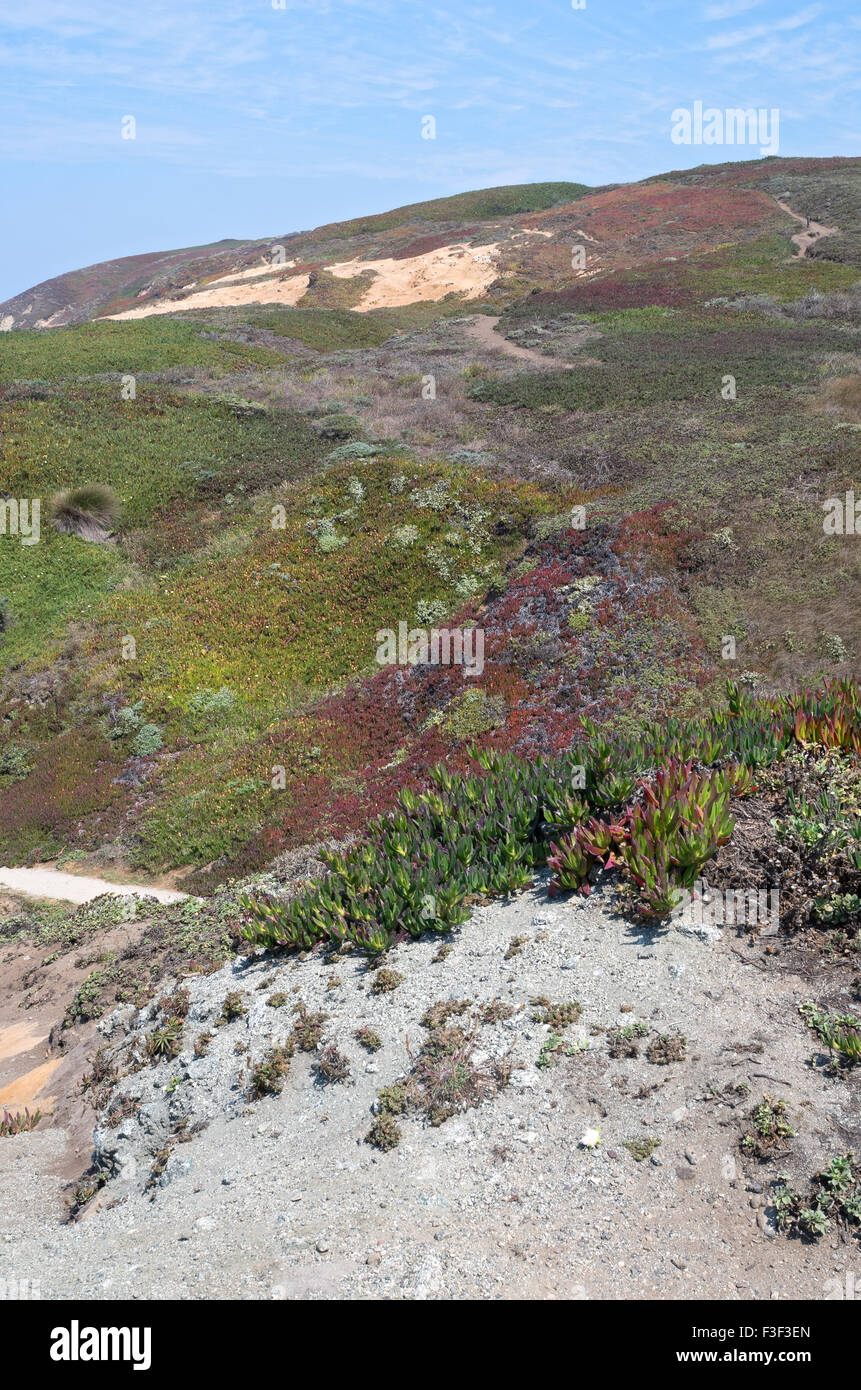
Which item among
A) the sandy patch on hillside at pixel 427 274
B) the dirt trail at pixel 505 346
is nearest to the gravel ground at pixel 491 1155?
the dirt trail at pixel 505 346

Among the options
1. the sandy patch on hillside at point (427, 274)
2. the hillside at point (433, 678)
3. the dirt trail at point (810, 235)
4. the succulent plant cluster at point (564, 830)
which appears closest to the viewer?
the hillside at point (433, 678)

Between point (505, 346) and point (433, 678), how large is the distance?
34.8 meters

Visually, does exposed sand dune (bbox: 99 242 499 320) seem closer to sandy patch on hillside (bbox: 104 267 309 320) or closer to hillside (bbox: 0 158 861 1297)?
sandy patch on hillside (bbox: 104 267 309 320)

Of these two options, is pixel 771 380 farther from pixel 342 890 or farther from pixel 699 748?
pixel 342 890

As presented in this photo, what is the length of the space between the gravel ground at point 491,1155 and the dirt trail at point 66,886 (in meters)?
5.98

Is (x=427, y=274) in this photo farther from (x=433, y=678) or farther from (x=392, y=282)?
(x=433, y=678)

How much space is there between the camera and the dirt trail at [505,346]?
4091cm

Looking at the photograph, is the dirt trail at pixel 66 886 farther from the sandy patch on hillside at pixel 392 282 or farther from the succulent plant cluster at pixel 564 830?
the sandy patch on hillside at pixel 392 282

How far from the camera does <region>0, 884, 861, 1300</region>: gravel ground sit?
5.12 metres

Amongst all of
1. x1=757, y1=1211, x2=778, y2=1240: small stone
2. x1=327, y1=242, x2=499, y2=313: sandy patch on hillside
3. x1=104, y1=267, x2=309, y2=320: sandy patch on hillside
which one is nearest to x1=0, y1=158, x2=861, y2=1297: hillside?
x1=757, y1=1211, x2=778, y2=1240: small stone

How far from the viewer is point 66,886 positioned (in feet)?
51.1

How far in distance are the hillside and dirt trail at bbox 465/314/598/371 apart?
1.40 feet

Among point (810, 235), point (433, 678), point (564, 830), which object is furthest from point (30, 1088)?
point (810, 235)

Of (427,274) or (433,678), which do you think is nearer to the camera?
(433,678)
